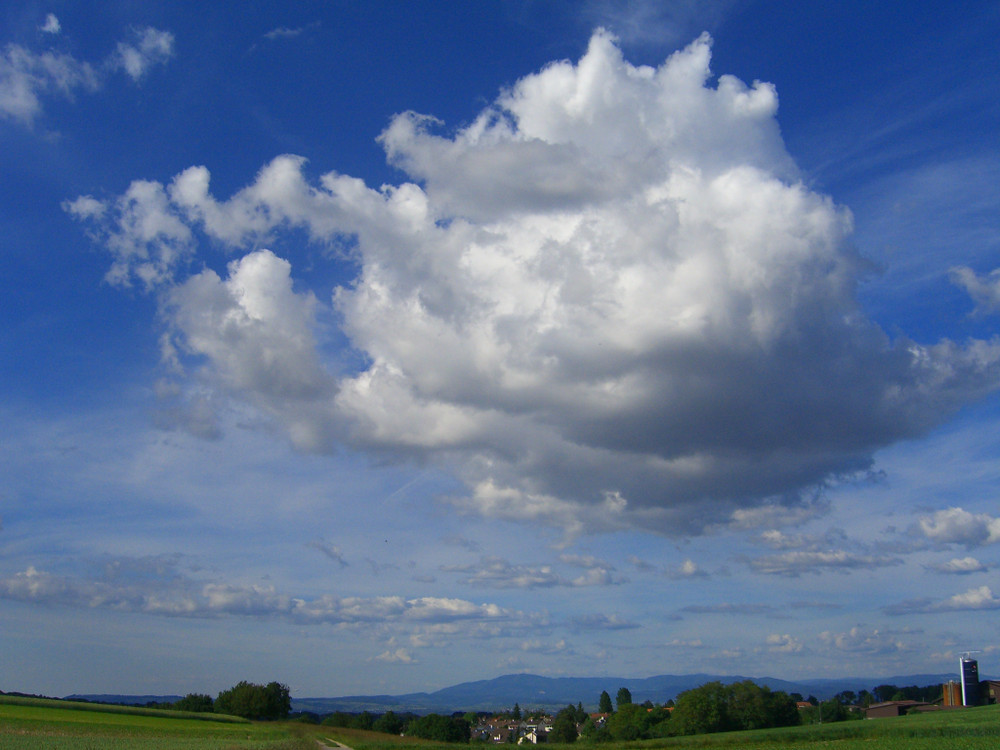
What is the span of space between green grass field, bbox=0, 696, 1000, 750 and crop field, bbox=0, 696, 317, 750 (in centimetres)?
6

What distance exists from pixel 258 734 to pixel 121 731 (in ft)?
35.4

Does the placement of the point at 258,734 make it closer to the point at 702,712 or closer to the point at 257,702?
the point at 257,702

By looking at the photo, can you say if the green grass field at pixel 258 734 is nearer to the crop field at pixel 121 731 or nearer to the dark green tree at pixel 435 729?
the crop field at pixel 121 731

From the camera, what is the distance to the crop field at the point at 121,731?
49406mm

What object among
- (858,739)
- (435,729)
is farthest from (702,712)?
(858,739)

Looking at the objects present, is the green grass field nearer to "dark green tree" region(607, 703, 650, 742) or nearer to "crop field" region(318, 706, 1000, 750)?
"crop field" region(318, 706, 1000, 750)

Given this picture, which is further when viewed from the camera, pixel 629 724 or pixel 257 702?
pixel 629 724

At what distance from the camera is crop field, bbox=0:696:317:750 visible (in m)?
49.4

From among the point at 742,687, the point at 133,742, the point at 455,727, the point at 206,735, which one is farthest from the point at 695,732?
the point at 133,742

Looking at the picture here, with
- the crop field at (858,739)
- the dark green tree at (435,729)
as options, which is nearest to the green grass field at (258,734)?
the crop field at (858,739)

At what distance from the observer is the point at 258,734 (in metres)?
63.9

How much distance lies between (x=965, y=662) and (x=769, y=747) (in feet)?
342

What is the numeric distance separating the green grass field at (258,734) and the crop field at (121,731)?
6 centimetres

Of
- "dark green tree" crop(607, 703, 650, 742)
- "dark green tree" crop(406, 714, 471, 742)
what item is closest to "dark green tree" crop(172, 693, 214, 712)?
"dark green tree" crop(406, 714, 471, 742)
